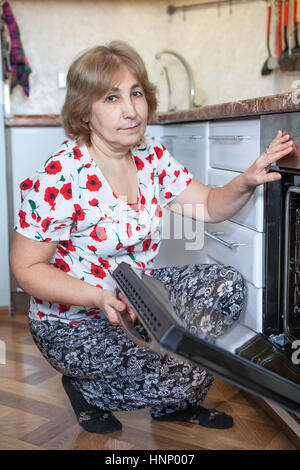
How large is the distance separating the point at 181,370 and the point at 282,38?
178 cm

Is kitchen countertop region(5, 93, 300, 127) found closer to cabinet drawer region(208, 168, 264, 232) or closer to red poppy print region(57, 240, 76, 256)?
cabinet drawer region(208, 168, 264, 232)

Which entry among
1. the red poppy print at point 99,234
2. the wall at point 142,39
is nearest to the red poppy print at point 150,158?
the red poppy print at point 99,234

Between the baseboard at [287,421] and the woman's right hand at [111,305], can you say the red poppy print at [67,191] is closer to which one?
the woman's right hand at [111,305]

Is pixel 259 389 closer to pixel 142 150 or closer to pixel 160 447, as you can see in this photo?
pixel 160 447

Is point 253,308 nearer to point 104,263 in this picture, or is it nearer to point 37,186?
point 104,263

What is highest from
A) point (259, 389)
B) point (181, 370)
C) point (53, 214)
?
point (53, 214)

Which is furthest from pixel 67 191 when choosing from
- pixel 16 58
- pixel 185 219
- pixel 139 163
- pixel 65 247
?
pixel 16 58

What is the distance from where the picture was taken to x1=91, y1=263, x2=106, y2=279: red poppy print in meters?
1.44

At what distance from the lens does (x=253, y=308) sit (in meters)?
1.51

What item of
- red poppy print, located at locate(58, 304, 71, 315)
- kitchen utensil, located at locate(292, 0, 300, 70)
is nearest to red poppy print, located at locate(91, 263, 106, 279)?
red poppy print, located at locate(58, 304, 71, 315)

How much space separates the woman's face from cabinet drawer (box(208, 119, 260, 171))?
28 centimetres

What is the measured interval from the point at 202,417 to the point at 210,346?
71 centimetres

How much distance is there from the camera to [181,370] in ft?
4.35

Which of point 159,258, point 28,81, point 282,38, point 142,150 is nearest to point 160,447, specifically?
point 142,150
